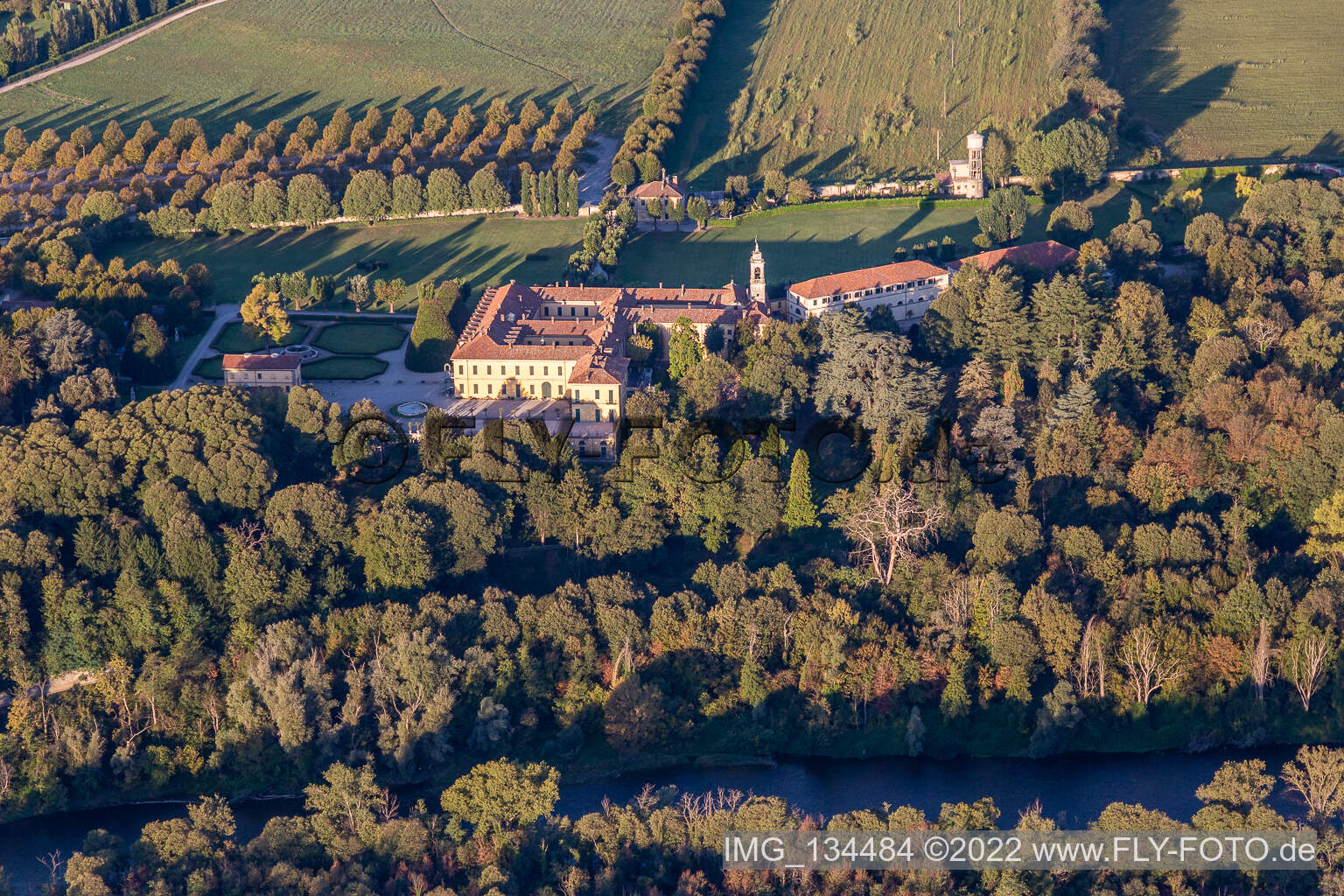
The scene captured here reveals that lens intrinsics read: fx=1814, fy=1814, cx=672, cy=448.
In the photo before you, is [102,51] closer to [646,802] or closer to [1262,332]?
[1262,332]

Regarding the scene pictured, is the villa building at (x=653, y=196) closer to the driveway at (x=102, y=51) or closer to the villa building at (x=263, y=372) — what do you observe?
the villa building at (x=263, y=372)

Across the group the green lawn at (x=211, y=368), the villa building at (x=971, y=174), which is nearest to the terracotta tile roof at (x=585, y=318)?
the green lawn at (x=211, y=368)

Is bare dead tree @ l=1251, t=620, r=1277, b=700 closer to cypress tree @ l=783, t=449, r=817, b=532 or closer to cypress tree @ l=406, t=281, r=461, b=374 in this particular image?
cypress tree @ l=783, t=449, r=817, b=532

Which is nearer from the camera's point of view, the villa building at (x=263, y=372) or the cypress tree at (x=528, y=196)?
the villa building at (x=263, y=372)

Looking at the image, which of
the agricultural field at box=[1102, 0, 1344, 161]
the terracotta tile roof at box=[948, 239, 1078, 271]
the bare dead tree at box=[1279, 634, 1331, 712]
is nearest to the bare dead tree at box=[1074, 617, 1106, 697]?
the bare dead tree at box=[1279, 634, 1331, 712]

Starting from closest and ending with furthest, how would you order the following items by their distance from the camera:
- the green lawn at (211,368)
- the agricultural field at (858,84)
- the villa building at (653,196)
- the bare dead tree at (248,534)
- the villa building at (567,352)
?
the bare dead tree at (248,534), the villa building at (567,352), the green lawn at (211,368), the villa building at (653,196), the agricultural field at (858,84)

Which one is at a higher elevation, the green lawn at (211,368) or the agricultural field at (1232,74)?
the agricultural field at (1232,74)
